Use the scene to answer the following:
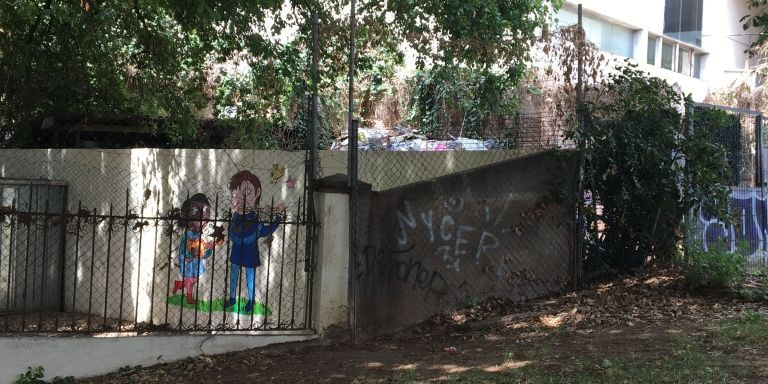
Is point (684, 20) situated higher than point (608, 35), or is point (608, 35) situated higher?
point (684, 20)

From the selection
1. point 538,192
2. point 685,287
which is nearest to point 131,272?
point 538,192

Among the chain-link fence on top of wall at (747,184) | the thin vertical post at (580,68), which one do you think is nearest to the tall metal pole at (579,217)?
the thin vertical post at (580,68)

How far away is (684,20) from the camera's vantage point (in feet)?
85.8

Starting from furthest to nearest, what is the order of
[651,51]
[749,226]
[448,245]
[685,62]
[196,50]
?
1. [685,62]
2. [651,51]
3. [749,226]
4. [196,50]
5. [448,245]

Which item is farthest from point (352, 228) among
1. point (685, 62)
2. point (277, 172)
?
point (685, 62)

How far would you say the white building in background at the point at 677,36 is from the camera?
76.2 ft

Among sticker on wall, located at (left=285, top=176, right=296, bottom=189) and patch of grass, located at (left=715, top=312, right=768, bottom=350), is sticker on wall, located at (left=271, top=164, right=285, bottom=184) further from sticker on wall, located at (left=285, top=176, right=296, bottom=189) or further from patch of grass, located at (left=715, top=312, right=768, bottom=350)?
patch of grass, located at (left=715, top=312, right=768, bottom=350)

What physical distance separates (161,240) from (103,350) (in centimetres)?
177

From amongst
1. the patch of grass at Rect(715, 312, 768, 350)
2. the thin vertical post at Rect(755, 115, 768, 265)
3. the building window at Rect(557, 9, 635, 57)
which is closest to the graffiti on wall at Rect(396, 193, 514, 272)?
the patch of grass at Rect(715, 312, 768, 350)

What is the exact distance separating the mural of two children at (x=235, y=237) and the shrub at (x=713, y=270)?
4.71 meters

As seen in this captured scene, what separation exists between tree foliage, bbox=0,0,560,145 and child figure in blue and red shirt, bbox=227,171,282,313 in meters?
1.49

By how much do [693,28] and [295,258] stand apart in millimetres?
25774

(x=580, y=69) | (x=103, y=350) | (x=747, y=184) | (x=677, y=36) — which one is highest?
(x=677, y=36)

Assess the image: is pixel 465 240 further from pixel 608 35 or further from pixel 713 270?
pixel 608 35
